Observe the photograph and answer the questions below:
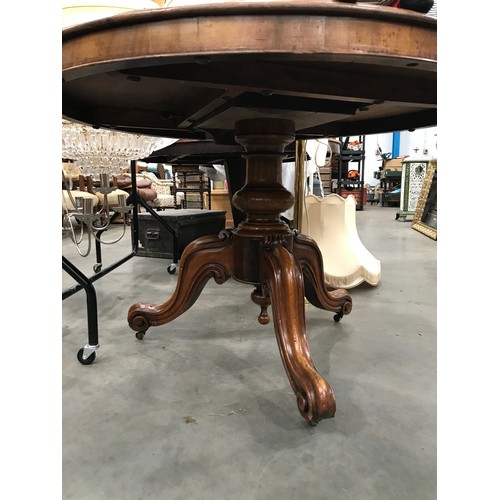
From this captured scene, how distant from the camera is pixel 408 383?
33.4 inches

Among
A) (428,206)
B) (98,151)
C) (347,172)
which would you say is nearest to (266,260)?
(98,151)

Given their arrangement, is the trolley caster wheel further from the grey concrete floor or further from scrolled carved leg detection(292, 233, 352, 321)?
scrolled carved leg detection(292, 233, 352, 321)

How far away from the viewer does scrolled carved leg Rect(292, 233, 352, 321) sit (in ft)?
3.31

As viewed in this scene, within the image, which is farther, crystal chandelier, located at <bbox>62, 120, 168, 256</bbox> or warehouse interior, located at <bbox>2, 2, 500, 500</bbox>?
crystal chandelier, located at <bbox>62, 120, 168, 256</bbox>

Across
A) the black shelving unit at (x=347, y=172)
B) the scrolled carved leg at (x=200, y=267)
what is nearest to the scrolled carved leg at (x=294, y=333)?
the scrolled carved leg at (x=200, y=267)

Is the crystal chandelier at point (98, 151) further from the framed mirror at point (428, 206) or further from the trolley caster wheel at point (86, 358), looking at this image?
the framed mirror at point (428, 206)

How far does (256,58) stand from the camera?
0.44m

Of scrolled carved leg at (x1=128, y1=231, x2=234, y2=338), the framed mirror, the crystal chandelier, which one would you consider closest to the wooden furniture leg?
scrolled carved leg at (x1=128, y1=231, x2=234, y2=338)

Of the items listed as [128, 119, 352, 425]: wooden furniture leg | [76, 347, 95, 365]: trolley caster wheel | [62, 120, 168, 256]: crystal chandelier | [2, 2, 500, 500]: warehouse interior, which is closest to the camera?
[2, 2, 500, 500]: warehouse interior

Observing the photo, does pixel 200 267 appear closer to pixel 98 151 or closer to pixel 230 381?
pixel 230 381

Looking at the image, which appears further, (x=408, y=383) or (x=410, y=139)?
(x=410, y=139)

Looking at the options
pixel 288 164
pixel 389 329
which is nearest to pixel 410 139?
pixel 288 164
